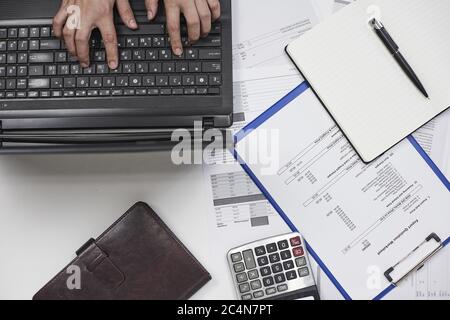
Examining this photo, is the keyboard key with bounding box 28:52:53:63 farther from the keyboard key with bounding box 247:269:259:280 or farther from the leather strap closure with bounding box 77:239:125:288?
the keyboard key with bounding box 247:269:259:280

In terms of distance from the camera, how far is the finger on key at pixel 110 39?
0.64 meters

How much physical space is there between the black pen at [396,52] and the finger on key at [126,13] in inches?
14.3

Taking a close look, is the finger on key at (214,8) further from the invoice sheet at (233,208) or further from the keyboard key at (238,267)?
the keyboard key at (238,267)

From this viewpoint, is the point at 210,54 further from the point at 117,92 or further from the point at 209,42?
the point at 117,92

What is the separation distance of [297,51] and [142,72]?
240mm

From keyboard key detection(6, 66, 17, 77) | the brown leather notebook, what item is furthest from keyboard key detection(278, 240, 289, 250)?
keyboard key detection(6, 66, 17, 77)

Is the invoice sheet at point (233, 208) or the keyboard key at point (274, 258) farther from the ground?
the invoice sheet at point (233, 208)

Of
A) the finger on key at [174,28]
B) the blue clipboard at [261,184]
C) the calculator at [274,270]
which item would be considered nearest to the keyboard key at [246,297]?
the calculator at [274,270]

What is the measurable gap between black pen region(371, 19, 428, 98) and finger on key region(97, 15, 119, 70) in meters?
0.39

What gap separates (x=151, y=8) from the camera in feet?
2.12

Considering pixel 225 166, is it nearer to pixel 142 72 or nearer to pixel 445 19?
pixel 142 72

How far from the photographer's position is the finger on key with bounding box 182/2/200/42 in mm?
638

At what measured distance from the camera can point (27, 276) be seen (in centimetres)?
71

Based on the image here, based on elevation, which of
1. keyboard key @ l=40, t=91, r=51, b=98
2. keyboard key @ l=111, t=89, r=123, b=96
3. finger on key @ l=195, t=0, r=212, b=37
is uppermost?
keyboard key @ l=40, t=91, r=51, b=98
